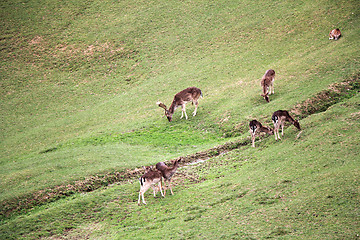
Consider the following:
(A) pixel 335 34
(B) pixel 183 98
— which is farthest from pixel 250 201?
(A) pixel 335 34

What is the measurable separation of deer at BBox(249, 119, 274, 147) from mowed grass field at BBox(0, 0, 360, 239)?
0.77 meters

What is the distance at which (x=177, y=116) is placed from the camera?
32.5m

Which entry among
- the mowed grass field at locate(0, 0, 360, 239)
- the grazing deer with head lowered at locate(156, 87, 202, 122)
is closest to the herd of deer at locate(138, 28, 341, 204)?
the grazing deer with head lowered at locate(156, 87, 202, 122)

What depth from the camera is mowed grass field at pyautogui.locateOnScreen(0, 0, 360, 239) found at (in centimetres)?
1536

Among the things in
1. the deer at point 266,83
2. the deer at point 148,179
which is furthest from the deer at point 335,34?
the deer at point 148,179

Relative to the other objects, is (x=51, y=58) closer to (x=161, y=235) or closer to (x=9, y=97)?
(x=9, y=97)

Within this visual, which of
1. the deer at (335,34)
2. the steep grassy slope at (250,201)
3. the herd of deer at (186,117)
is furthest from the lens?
the deer at (335,34)

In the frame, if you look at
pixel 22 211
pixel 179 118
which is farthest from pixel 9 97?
pixel 22 211

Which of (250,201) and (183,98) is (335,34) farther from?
(250,201)

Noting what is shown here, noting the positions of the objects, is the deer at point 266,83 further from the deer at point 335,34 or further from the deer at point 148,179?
the deer at point 148,179

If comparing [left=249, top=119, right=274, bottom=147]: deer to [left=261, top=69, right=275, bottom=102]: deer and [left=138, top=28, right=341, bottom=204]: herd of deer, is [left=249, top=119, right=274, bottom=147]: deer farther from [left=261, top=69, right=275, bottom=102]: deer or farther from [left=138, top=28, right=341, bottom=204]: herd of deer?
[left=261, top=69, right=275, bottom=102]: deer

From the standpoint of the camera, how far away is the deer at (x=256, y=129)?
21.8 metres

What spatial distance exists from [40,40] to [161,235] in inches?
1875

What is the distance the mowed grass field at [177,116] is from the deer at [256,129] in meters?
0.77
